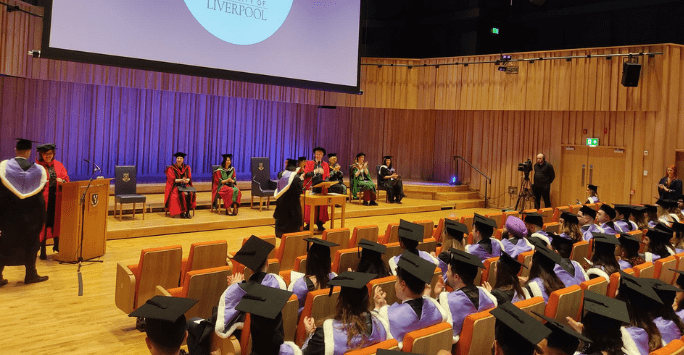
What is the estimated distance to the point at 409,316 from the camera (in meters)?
3.04

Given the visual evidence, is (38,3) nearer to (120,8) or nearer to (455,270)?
(120,8)

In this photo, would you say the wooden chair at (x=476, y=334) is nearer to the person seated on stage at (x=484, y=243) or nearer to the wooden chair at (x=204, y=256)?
the person seated on stage at (x=484, y=243)

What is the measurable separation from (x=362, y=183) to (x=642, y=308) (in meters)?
9.81

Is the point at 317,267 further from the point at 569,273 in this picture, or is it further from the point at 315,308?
the point at 569,273

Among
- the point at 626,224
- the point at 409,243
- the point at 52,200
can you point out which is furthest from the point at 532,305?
the point at 52,200

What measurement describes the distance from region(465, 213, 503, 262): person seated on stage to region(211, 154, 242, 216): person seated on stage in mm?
6002

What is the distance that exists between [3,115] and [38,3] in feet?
7.06

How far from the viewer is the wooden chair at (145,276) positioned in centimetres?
467

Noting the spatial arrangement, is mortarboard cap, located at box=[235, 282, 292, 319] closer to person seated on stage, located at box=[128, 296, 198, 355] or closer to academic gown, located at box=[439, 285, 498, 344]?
person seated on stage, located at box=[128, 296, 198, 355]

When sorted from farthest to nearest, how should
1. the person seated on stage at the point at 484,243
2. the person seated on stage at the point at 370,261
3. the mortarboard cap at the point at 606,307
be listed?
the person seated on stage at the point at 484,243
the person seated on stage at the point at 370,261
the mortarboard cap at the point at 606,307

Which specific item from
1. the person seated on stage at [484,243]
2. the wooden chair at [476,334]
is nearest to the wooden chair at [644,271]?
the person seated on stage at [484,243]

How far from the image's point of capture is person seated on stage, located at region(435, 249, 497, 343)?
3438 millimetres

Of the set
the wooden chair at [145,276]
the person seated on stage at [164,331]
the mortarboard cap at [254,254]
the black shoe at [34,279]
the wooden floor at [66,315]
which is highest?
the mortarboard cap at [254,254]

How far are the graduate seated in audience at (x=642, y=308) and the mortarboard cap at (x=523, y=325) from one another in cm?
108
